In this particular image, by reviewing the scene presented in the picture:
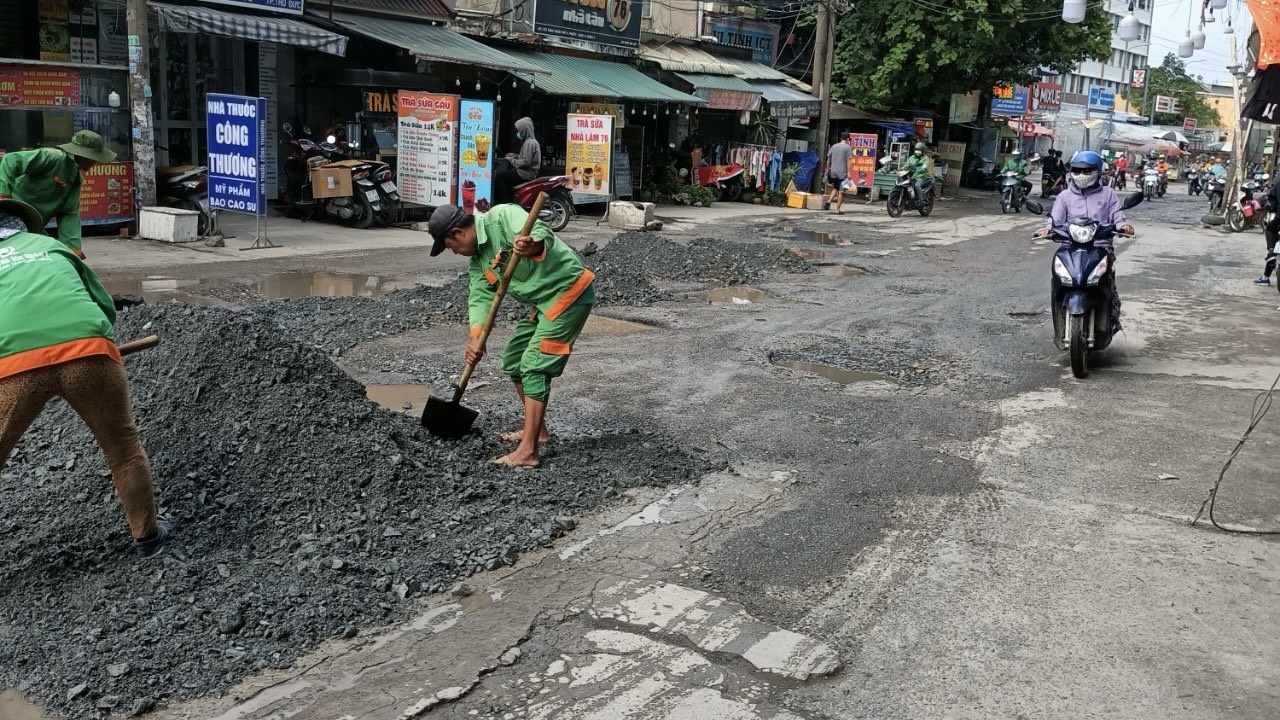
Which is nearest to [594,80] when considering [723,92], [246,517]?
[723,92]

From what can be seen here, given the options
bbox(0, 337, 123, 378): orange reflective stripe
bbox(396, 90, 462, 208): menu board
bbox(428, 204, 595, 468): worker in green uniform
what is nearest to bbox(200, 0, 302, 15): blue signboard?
bbox(396, 90, 462, 208): menu board

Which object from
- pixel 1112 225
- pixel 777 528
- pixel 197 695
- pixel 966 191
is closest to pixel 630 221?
pixel 1112 225

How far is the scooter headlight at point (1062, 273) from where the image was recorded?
320 inches

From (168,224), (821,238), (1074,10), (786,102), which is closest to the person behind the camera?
(168,224)

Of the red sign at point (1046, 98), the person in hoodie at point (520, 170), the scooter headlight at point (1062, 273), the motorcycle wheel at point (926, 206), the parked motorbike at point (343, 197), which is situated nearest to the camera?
the scooter headlight at point (1062, 273)

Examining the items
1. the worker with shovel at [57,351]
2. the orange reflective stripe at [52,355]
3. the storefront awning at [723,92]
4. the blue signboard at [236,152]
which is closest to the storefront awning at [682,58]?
the storefront awning at [723,92]

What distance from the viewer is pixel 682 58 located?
24.6 m

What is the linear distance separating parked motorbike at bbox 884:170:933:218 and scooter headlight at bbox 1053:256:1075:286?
14.5 metres

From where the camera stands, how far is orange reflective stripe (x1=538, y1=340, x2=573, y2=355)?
543 centimetres

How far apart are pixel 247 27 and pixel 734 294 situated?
7307 mm

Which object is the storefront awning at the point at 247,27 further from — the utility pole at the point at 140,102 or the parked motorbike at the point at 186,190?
the parked motorbike at the point at 186,190

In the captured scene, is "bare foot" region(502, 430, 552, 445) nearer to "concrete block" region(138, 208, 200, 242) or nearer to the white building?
"concrete block" region(138, 208, 200, 242)

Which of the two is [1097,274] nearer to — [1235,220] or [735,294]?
[735,294]

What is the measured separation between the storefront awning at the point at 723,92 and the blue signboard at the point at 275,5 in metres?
9.97
